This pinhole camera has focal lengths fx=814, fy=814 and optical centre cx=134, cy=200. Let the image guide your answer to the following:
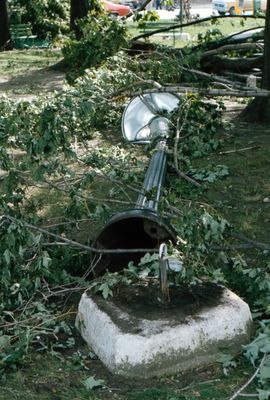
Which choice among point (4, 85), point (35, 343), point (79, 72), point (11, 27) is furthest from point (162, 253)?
point (11, 27)

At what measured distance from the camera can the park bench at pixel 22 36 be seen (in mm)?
25312

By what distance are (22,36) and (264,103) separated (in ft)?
54.9

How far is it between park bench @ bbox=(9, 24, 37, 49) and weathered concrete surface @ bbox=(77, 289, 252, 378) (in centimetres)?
2166

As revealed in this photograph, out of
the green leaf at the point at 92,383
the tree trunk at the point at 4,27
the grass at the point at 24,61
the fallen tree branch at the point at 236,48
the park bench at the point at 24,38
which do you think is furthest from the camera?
the park bench at the point at 24,38

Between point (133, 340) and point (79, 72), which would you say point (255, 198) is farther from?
point (79, 72)

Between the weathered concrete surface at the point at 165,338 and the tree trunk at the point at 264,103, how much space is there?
19.5 ft

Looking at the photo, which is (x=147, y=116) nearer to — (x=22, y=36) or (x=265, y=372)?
(x=265, y=372)

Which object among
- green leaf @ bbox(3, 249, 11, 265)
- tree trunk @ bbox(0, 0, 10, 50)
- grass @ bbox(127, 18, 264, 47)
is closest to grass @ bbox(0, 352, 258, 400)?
green leaf @ bbox(3, 249, 11, 265)

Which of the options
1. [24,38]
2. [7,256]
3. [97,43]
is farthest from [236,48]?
[24,38]

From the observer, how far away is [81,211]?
19.1 feet

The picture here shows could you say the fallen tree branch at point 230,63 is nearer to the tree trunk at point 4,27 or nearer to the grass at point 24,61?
the grass at point 24,61

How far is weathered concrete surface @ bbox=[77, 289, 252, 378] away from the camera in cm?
420

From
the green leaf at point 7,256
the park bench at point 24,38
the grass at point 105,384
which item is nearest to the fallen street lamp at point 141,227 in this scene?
the green leaf at point 7,256

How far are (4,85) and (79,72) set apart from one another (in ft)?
12.2
